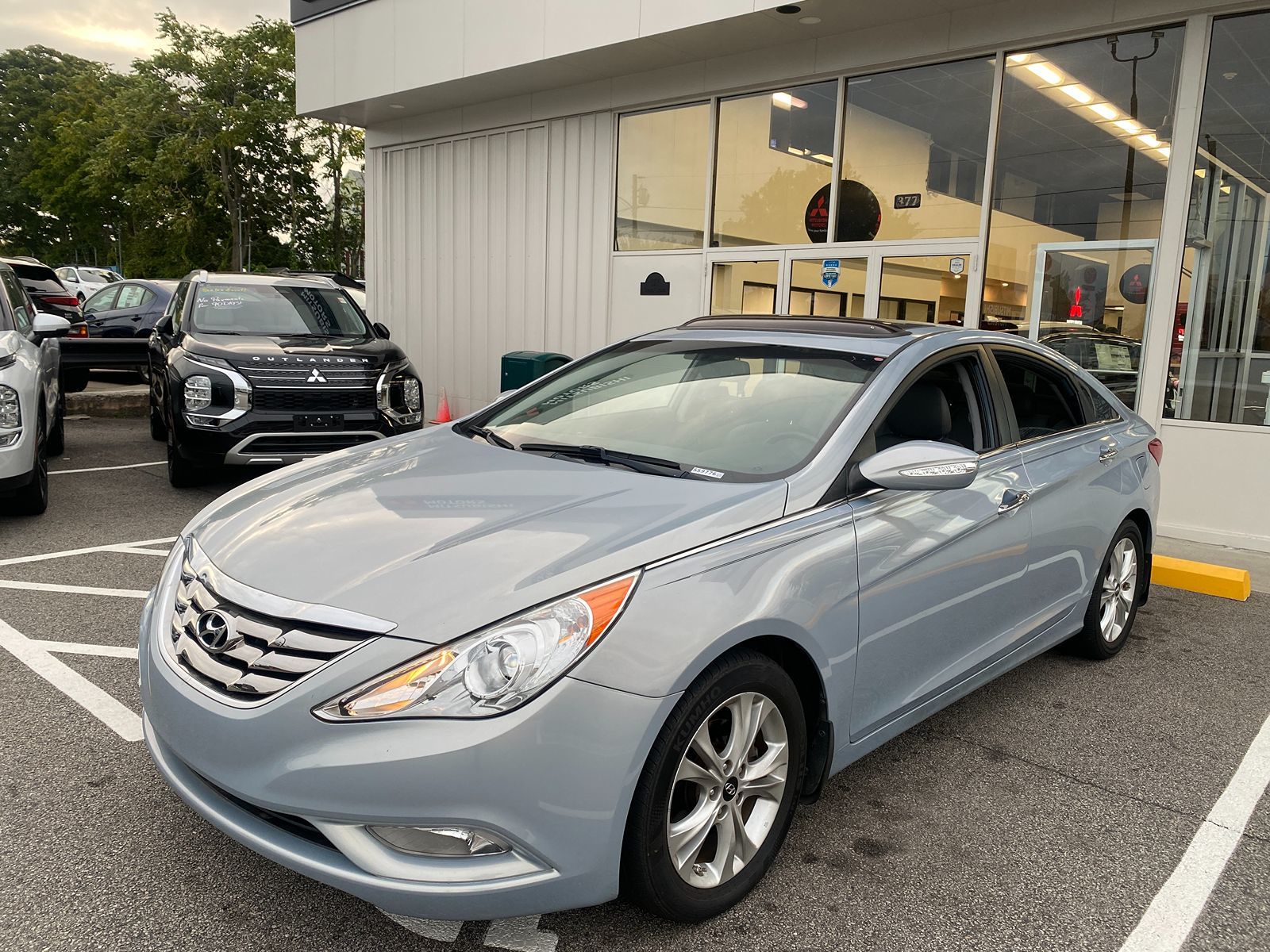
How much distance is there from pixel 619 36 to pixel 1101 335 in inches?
210

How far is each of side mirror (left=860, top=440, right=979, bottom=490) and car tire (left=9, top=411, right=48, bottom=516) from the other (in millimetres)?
5864

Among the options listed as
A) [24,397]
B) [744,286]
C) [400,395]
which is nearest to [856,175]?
[744,286]

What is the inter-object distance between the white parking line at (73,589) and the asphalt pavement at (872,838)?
1.00ft

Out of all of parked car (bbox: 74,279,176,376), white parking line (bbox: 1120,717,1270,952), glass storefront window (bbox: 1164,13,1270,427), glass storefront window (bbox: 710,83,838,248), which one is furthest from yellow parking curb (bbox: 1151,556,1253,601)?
parked car (bbox: 74,279,176,376)

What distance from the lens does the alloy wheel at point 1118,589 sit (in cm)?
438

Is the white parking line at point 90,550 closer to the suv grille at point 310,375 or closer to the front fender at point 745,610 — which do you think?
the suv grille at point 310,375

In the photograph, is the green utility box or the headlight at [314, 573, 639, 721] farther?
the green utility box

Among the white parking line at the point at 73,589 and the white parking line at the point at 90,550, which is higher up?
the white parking line at the point at 90,550

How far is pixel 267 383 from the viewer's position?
696 centimetres

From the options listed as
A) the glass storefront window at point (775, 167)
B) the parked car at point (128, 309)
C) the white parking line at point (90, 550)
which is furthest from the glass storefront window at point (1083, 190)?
the parked car at point (128, 309)

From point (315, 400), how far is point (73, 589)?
2.47 metres

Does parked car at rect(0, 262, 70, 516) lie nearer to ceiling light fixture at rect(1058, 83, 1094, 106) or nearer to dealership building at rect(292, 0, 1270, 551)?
dealership building at rect(292, 0, 1270, 551)

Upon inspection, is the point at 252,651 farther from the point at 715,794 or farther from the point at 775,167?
the point at 775,167

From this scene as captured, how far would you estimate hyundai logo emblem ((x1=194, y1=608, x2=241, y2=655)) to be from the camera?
224 centimetres
